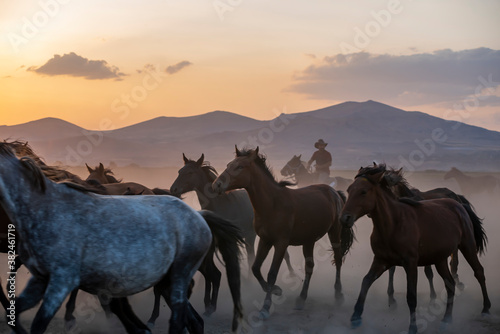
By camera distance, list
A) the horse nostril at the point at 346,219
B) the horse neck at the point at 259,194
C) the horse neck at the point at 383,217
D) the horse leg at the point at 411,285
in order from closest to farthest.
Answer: the horse nostril at the point at 346,219 → the horse leg at the point at 411,285 → the horse neck at the point at 383,217 → the horse neck at the point at 259,194

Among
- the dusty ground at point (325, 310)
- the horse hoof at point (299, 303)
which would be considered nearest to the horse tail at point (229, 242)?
the dusty ground at point (325, 310)

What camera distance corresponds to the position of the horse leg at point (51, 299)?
14.5 ft

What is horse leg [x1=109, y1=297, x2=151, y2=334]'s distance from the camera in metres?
5.45

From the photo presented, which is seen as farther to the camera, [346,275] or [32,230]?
[346,275]

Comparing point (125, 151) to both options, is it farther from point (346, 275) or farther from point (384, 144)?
point (346, 275)

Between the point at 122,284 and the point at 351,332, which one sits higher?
the point at 122,284

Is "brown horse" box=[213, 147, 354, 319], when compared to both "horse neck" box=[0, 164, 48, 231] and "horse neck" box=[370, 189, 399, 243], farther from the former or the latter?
"horse neck" box=[0, 164, 48, 231]

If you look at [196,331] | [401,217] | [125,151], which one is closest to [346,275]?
[401,217]

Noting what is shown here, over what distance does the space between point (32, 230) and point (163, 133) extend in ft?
633

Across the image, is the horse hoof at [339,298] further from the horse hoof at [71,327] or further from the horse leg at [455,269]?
the horse hoof at [71,327]

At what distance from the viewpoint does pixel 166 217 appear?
5.13 m

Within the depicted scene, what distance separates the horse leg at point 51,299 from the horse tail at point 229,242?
5.77 ft

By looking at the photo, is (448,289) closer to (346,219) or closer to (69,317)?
(346,219)

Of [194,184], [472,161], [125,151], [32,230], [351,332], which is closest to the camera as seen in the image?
[32,230]
